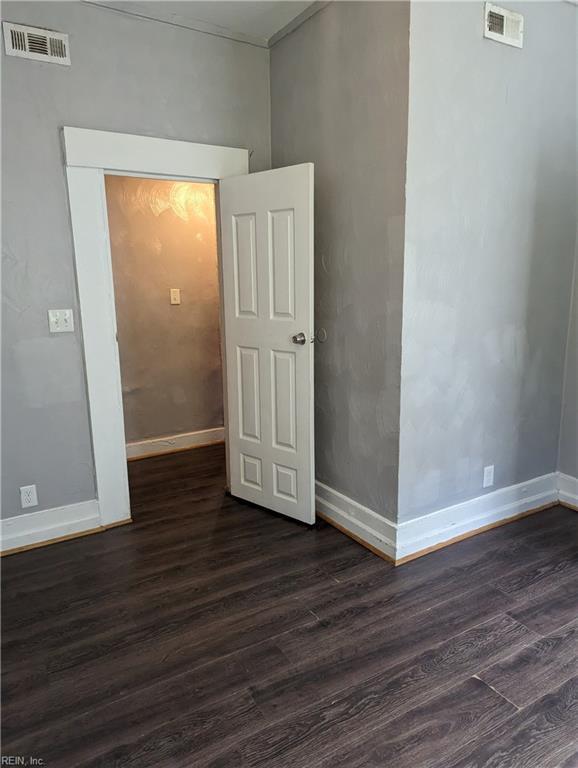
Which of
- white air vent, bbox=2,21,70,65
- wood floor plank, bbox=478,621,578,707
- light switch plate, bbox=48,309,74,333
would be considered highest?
white air vent, bbox=2,21,70,65

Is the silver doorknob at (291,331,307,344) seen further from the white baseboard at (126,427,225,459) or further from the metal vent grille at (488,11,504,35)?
the white baseboard at (126,427,225,459)

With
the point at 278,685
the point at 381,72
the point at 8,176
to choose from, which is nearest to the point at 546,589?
the point at 278,685

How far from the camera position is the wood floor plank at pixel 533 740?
146 centimetres

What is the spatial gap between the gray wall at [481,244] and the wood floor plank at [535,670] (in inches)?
30.7

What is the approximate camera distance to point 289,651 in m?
1.91

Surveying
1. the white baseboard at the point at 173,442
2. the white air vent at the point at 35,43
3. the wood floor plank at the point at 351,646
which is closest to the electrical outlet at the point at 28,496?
the white baseboard at the point at 173,442

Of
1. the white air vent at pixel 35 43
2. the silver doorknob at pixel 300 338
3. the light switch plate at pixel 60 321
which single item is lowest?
the silver doorknob at pixel 300 338

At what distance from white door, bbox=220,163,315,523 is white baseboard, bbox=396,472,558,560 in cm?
58

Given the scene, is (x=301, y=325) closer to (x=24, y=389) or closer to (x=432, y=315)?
(x=432, y=315)

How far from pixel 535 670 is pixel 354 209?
2089 millimetres

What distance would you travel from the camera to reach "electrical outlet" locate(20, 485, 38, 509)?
2656mm

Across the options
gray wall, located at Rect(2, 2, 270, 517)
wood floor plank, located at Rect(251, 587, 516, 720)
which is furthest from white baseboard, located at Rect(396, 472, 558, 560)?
gray wall, located at Rect(2, 2, 270, 517)

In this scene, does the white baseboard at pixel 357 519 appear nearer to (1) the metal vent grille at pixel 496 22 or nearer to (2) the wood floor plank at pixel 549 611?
(2) the wood floor plank at pixel 549 611

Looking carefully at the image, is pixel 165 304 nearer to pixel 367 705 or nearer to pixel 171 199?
pixel 171 199
